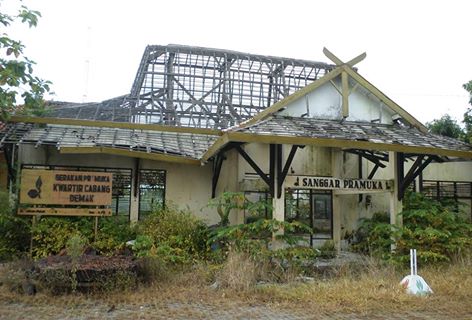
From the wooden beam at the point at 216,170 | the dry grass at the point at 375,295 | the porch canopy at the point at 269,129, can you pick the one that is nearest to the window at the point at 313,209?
the porch canopy at the point at 269,129

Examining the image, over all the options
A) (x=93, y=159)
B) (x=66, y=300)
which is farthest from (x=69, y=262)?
(x=93, y=159)

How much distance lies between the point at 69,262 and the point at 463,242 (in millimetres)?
8641

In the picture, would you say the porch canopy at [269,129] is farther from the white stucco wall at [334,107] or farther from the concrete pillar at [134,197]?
the concrete pillar at [134,197]

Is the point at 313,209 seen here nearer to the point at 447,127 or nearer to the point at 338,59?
the point at 338,59

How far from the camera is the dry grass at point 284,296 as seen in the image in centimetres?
744

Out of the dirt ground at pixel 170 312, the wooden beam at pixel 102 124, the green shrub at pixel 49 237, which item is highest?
the wooden beam at pixel 102 124

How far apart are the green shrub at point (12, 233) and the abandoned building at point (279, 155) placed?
0.81 meters

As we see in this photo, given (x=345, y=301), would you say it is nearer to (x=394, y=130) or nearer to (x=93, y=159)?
(x=394, y=130)

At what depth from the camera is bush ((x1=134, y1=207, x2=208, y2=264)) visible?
1027 centimetres


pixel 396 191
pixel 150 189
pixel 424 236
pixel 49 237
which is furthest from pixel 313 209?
pixel 49 237

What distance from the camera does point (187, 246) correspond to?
1133 cm

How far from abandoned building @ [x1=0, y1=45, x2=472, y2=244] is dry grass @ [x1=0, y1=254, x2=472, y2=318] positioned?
230 centimetres

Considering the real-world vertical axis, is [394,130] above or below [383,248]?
above

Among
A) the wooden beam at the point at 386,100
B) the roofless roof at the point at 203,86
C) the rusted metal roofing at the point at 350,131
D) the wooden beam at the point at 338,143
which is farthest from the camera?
the roofless roof at the point at 203,86
